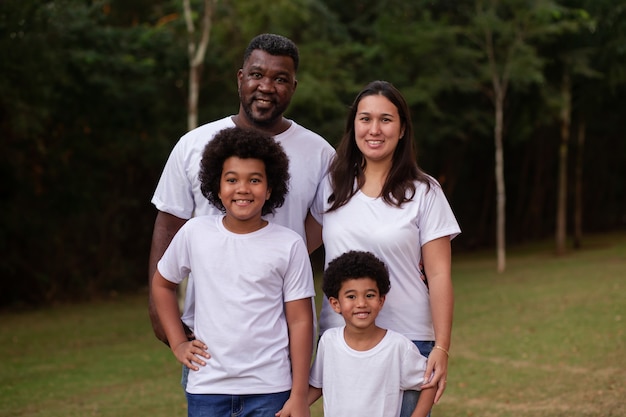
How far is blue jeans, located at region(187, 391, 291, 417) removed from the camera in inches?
116

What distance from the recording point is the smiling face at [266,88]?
3434 millimetres

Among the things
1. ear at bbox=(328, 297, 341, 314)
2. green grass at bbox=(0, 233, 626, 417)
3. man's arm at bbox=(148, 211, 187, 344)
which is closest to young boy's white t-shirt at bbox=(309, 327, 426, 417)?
ear at bbox=(328, 297, 341, 314)

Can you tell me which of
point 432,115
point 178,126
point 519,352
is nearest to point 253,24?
point 178,126

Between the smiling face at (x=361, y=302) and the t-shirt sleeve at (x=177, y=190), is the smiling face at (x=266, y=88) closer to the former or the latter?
the t-shirt sleeve at (x=177, y=190)

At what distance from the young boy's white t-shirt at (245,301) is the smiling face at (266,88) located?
1.88 feet

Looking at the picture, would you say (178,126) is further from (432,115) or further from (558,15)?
(558,15)

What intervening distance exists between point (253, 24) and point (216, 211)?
1284cm

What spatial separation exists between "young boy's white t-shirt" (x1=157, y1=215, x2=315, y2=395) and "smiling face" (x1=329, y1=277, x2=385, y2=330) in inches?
5.2

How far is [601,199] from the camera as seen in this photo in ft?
100

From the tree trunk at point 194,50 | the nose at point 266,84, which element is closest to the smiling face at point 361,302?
the nose at point 266,84

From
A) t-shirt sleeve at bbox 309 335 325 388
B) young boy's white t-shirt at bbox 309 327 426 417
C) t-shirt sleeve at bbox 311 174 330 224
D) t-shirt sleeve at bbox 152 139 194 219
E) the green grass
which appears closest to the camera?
young boy's white t-shirt at bbox 309 327 426 417

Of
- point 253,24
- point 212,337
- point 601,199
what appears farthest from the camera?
point 601,199

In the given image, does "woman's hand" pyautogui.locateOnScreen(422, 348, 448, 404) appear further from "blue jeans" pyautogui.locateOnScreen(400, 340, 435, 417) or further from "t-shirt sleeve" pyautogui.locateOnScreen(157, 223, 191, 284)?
"t-shirt sleeve" pyautogui.locateOnScreen(157, 223, 191, 284)

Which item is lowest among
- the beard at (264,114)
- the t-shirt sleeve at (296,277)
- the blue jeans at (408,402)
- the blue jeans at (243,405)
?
the blue jeans at (408,402)
